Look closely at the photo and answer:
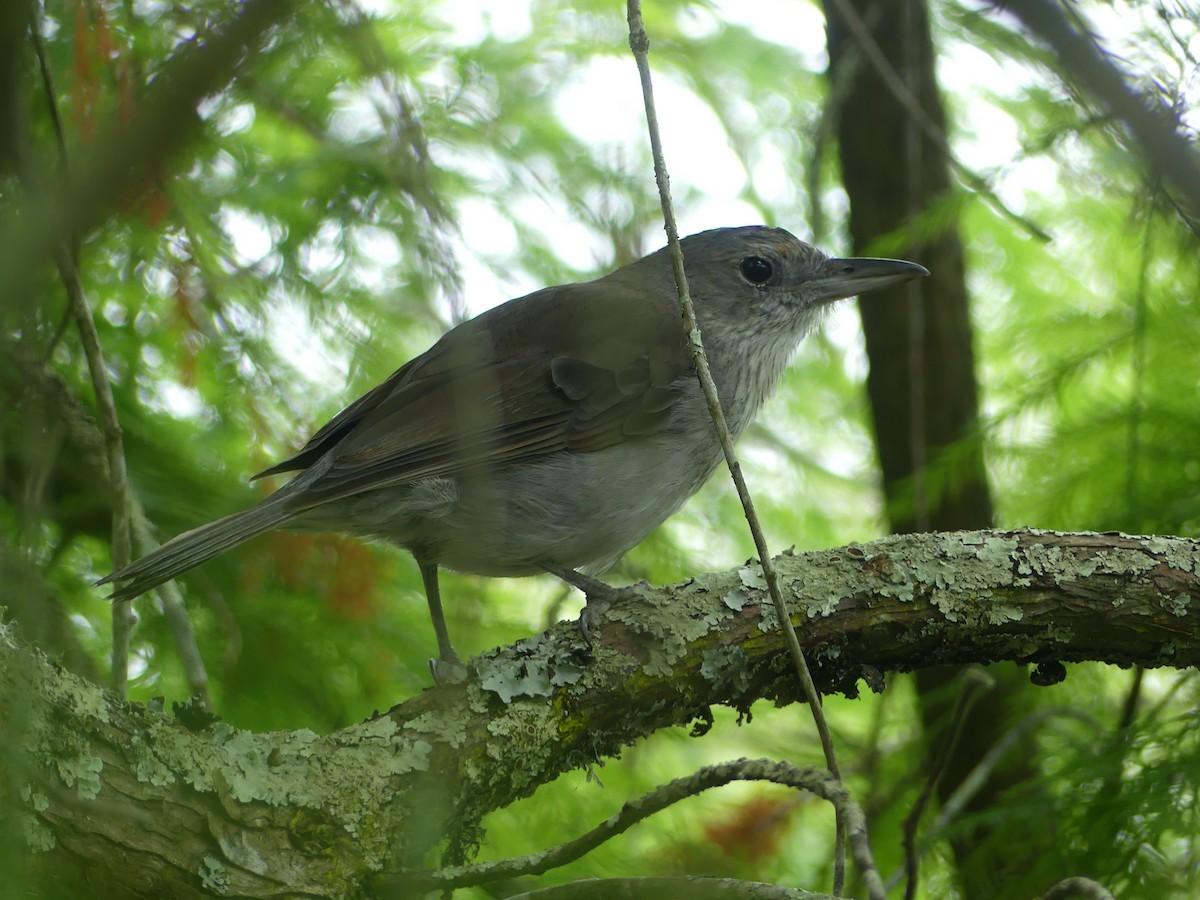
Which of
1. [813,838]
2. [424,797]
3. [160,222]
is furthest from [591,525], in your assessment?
[813,838]

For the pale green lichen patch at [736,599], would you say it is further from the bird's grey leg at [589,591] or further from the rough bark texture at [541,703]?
the bird's grey leg at [589,591]

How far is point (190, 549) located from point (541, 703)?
109 cm

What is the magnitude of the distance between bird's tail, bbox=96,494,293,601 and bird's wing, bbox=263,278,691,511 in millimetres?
93

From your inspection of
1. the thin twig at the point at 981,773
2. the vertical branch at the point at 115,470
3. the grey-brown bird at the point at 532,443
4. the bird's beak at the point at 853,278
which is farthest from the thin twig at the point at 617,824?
the bird's beak at the point at 853,278

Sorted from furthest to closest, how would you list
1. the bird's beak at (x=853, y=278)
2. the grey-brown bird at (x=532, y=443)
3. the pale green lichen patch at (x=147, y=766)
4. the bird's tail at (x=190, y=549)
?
the bird's beak at (x=853, y=278)
the grey-brown bird at (x=532, y=443)
the bird's tail at (x=190, y=549)
the pale green lichen patch at (x=147, y=766)

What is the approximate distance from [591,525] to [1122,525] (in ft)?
6.11

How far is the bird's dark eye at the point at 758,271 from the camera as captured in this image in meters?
4.73

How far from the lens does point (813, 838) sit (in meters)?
5.86

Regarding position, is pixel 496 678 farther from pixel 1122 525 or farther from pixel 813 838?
pixel 813 838

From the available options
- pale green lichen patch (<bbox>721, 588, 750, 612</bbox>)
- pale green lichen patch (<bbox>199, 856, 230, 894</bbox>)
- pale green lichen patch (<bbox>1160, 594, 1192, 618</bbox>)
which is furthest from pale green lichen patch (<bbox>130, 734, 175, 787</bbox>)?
pale green lichen patch (<bbox>1160, 594, 1192, 618</bbox>)

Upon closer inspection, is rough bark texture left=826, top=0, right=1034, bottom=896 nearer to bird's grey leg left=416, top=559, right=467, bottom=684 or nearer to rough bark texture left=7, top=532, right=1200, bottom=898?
rough bark texture left=7, top=532, right=1200, bottom=898

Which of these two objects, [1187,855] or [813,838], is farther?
[813,838]

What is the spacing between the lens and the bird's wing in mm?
3600

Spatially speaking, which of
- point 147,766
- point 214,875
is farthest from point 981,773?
point 147,766
